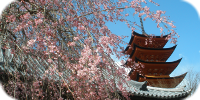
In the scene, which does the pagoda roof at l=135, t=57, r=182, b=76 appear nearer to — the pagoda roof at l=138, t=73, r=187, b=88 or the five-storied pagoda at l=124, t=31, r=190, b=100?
the five-storied pagoda at l=124, t=31, r=190, b=100

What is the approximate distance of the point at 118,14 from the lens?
3.57 metres

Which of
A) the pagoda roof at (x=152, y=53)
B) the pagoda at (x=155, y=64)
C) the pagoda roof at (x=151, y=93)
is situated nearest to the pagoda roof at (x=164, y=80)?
the pagoda at (x=155, y=64)

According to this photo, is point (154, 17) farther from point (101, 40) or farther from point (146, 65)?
point (146, 65)

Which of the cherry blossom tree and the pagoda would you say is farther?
the pagoda

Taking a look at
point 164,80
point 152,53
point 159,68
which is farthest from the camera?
point 152,53

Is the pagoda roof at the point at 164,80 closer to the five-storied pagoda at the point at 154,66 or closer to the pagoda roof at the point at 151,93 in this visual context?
the five-storied pagoda at the point at 154,66

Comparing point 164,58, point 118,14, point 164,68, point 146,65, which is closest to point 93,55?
point 118,14

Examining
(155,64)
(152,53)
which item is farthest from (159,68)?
(152,53)

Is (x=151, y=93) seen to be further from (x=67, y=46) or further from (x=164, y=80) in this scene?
(x=164, y=80)

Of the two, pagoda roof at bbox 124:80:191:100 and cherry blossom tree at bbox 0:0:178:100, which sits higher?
cherry blossom tree at bbox 0:0:178:100

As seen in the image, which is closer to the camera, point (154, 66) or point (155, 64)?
point (155, 64)

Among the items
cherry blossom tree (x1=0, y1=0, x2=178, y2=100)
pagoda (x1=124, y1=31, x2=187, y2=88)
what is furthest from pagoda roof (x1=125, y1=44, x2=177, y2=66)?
cherry blossom tree (x1=0, y1=0, x2=178, y2=100)

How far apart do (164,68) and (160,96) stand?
10.3 m

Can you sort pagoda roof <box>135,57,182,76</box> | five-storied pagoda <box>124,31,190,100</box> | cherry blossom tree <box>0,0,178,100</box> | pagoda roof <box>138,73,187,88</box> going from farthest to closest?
pagoda roof <box>135,57,182,76</box> < pagoda roof <box>138,73,187,88</box> < five-storied pagoda <box>124,31,190,100</box> < cherry blossom tree <box>0,0,178,100</box>
